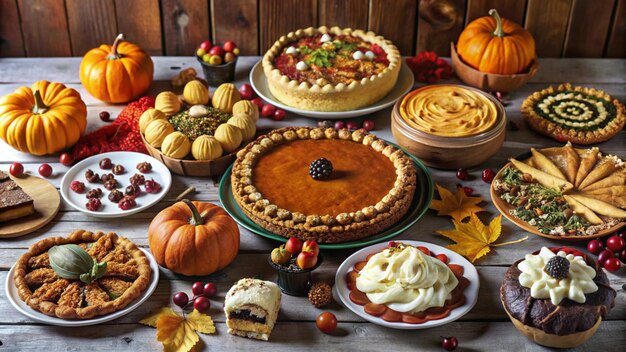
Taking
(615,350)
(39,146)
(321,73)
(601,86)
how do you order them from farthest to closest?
(601,86) < (321,73) < (39,146) < (615,350)

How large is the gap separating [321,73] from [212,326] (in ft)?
5.47

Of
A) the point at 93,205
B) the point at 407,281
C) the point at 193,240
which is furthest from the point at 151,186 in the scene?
the point at 407,281

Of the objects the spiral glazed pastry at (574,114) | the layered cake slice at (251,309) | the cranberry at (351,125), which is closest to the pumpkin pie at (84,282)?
the layered cake slice at (251,309)

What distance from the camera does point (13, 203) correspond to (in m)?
3.09

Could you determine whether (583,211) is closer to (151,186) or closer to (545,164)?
(545,164)

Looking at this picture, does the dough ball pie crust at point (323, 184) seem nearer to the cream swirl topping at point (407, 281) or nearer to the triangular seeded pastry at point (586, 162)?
the cream swirl topping at point (407, 281)

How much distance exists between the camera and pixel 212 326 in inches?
104

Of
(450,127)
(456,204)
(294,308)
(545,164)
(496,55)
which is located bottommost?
(294,308)

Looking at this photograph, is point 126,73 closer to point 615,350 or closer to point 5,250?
point 5,250

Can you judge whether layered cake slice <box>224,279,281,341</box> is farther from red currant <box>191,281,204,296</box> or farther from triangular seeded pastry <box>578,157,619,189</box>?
triangular seeded pastry <box>578,157,619,189</box>

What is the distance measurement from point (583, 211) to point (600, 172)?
286mm

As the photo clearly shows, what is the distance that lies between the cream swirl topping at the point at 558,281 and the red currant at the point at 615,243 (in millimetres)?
477

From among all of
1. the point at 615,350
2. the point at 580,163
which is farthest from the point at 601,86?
the point at 615,350

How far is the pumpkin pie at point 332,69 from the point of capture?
375 centimetres
